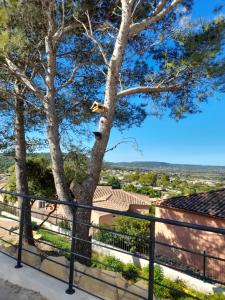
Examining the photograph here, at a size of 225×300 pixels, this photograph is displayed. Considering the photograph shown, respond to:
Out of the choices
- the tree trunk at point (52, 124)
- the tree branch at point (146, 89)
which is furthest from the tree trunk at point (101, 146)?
the tree trunk at point (52, 124)

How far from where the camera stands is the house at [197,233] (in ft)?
47.4

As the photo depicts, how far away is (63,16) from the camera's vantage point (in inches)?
271

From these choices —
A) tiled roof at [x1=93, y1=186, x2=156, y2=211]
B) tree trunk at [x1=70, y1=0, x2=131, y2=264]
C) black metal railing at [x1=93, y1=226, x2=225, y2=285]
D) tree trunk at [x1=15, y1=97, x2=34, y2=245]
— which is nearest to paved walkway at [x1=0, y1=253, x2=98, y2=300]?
tree trunk at [x1=70, y1=0, x2=131, y2=264]

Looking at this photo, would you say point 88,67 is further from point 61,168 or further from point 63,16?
point 61,168

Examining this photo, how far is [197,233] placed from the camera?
51.3ft

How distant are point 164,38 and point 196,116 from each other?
199 centimetres

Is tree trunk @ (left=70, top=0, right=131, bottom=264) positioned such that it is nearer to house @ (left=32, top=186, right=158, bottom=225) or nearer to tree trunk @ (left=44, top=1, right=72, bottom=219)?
tree trunk @ (left=44, top=1, right=72, bottom=219)

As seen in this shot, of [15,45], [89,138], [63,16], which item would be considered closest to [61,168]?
[89,138]

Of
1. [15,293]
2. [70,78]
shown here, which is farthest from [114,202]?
[15,293]

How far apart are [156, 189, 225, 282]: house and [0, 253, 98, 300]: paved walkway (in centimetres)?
1154

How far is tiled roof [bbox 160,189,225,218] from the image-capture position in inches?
619

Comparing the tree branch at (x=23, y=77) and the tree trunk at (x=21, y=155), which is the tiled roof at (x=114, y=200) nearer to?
the tree trunk at (x=21, y=155)

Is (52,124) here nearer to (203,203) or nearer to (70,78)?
(70,78)

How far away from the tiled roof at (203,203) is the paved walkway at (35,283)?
13145 millimetres
